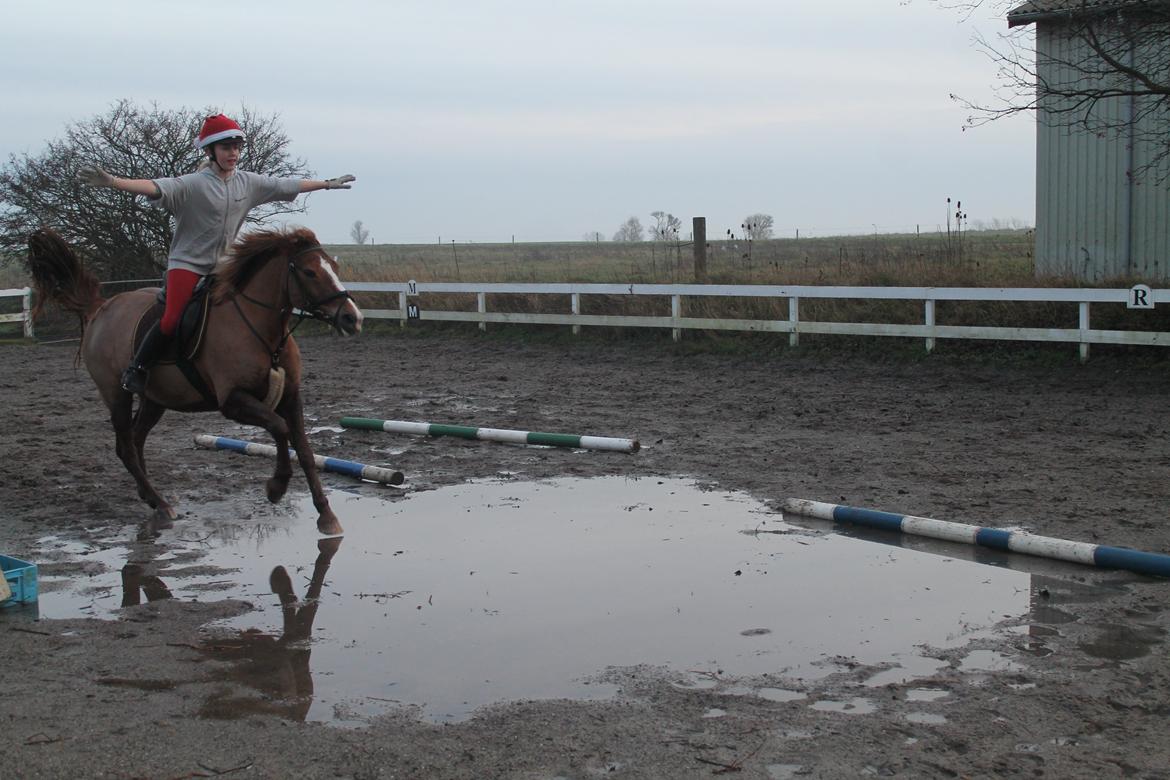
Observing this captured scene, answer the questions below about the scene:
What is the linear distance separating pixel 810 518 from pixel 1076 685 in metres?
3.06

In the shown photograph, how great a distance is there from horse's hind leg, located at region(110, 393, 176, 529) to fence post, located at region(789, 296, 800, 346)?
34.3 feet

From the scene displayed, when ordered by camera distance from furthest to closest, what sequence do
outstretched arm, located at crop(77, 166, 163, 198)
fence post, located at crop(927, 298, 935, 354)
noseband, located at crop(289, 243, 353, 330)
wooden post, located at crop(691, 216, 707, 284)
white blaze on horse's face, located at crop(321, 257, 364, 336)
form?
1. wooden post, located at crop(691, 216, 707, 284)
2. fence post, located at crop(927, 298, 935, 354)
3. noseband, located at crop(289, 243, 353, 330)
4. white blaze on horse's face, located at crop(321, 257, 364, 336)
5. outstretched arm, located at crop(77, 166, 163, 198)

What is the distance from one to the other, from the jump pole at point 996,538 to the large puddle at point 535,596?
0.67 feet

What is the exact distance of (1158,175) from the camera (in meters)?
16.2

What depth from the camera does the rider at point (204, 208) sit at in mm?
7555

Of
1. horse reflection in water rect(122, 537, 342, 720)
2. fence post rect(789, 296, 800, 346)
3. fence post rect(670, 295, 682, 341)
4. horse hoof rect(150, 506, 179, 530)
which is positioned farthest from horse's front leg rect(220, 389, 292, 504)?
fence post rect(670, 295, 682, 341)

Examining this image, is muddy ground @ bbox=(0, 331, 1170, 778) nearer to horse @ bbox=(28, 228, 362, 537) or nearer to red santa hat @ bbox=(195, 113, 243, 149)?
horse @ bbox=(28, 228, 362, 537)

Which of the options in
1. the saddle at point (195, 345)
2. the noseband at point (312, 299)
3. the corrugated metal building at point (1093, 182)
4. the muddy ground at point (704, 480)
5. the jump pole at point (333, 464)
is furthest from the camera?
the corrugated metal building at point (1093, 182)

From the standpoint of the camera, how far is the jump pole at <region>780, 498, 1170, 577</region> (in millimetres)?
6004

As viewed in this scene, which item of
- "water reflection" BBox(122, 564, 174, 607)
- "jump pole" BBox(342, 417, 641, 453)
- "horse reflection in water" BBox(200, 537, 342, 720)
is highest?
"jump pole" BBox(342, 417, 641, 453)

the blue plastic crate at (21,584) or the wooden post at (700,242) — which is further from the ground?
the wooden post at (700,242)

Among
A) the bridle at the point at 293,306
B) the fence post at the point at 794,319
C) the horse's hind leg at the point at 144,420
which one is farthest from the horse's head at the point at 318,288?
the fence post at the point at 794,319

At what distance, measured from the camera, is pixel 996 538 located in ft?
21.5

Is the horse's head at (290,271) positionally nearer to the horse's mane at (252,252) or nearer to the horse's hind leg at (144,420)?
the horse's mane at (252,252)
